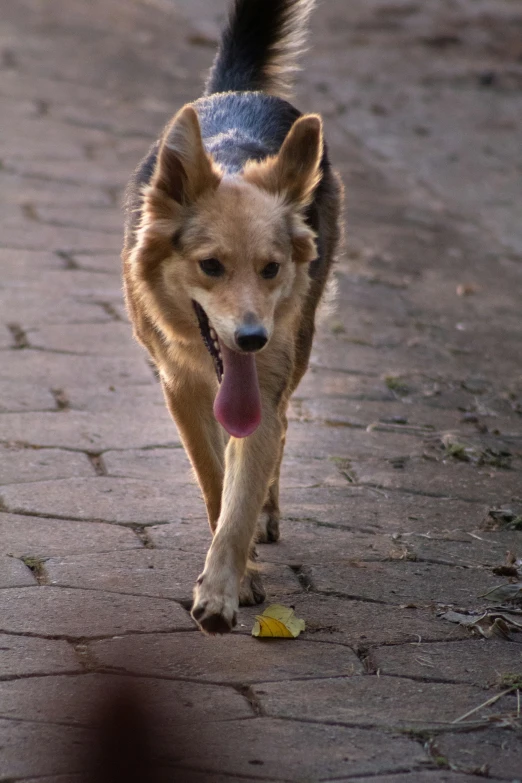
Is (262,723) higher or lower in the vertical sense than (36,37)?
higher

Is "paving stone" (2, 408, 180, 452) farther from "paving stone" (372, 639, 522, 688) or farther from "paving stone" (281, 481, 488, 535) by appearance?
"paving stone" (372, 639, 522, 688)

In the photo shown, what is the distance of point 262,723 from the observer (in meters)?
2.64

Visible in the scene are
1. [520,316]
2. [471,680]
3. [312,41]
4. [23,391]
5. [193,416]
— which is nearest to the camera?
[471,680]

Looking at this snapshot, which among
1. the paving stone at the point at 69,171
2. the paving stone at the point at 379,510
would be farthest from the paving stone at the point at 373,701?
the paving stone at the point at 69,171

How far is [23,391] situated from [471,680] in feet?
8.40

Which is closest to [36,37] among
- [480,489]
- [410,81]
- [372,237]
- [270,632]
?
[410,81]

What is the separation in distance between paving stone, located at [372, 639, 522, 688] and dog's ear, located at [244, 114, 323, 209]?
1.38 meters

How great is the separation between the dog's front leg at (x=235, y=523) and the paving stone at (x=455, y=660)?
0.43 meters

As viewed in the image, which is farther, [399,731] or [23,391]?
[23,391]

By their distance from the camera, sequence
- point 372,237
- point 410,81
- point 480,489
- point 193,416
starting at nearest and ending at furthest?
point 193,416 → point 480,489 → point 372,237 → point 410,81

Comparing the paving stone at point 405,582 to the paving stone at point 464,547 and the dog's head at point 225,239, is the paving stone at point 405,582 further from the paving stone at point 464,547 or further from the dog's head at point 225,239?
the dog's head at point 225,239

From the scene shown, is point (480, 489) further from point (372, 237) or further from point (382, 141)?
point (382, 141)

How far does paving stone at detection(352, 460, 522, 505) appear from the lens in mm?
4242

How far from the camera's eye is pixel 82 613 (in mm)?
3113
